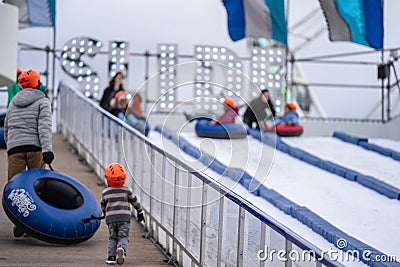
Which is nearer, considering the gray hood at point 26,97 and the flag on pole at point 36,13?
the gray hood at point 26,97

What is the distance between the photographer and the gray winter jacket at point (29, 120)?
1107cm

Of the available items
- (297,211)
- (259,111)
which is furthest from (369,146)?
(297,211)

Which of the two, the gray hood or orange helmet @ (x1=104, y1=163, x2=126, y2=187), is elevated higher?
the gray hood

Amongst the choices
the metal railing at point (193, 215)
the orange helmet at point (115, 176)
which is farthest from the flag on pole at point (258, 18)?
the orange helmet at point (115, 176)

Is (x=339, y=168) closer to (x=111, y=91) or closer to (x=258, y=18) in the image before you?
(x=258, y=18)

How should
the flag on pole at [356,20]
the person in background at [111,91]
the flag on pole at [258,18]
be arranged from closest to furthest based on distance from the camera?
1. the flag on pole at [356,20]
2. the flag on pole at [258,18]
3. the person in background at [111,91]

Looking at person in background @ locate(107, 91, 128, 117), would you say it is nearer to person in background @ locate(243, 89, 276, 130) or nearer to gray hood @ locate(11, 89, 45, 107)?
person in background @ locate(243, 89, 276, 130)

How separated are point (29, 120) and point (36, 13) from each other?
355 inches

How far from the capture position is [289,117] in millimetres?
23906

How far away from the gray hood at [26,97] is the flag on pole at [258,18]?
6.98 metres

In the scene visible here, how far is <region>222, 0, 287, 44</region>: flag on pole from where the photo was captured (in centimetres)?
1745

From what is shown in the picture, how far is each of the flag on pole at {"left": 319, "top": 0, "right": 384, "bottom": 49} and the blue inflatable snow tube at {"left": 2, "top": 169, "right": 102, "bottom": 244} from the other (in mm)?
6602

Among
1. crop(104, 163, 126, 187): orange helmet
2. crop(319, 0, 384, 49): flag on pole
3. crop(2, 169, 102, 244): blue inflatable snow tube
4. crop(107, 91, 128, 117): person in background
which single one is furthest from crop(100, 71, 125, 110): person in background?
crop(104, 163, 126, 187): orange helmet

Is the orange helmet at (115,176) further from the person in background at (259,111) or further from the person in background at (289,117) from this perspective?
the person in background at (289,117)
